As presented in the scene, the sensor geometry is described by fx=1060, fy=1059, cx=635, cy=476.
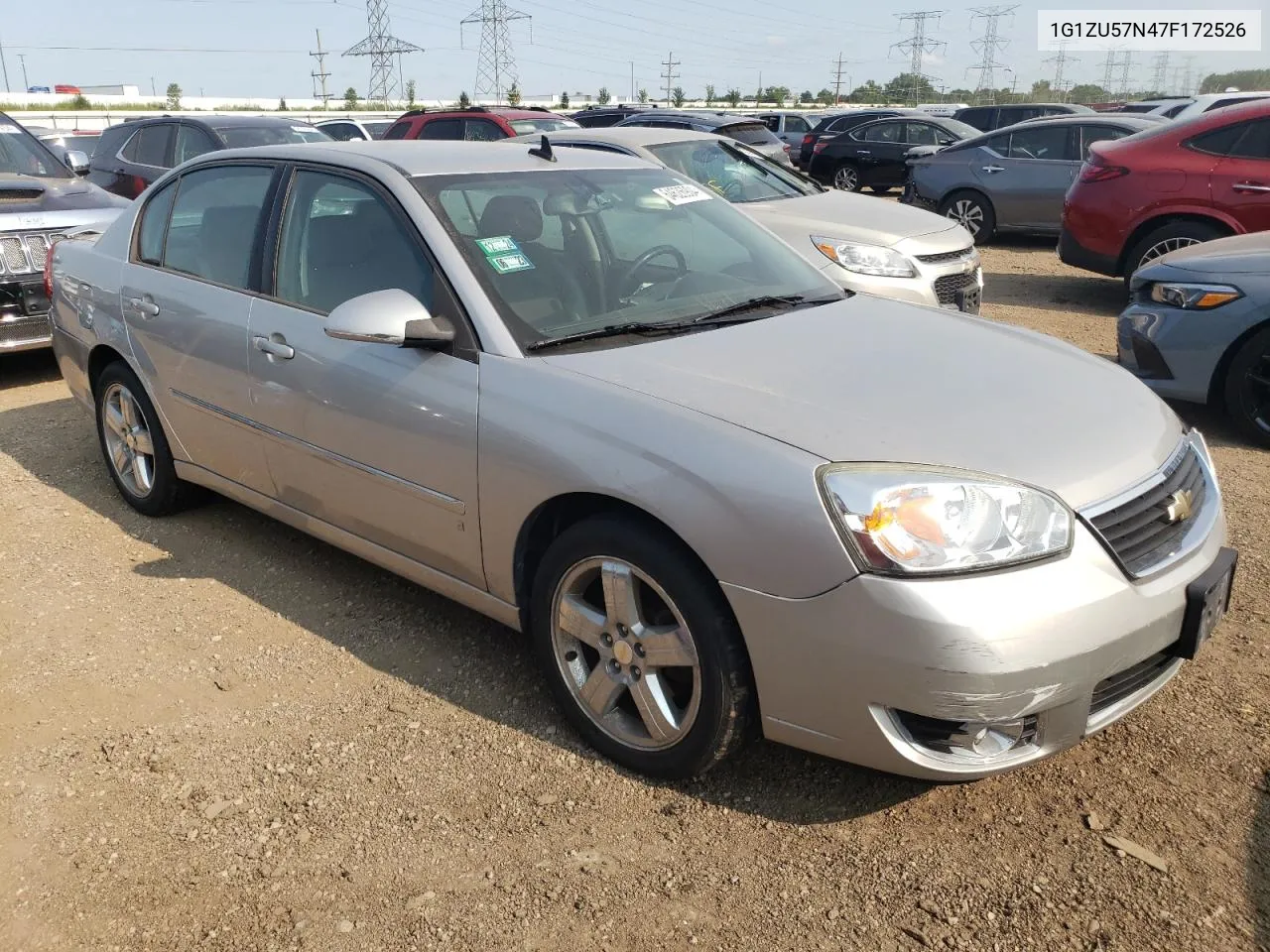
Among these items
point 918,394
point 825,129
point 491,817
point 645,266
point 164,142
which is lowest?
point 491,817

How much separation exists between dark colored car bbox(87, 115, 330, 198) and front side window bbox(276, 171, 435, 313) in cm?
755

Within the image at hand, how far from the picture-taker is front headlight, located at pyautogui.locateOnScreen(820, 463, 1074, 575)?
2.35 meters

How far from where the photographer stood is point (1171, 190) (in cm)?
838

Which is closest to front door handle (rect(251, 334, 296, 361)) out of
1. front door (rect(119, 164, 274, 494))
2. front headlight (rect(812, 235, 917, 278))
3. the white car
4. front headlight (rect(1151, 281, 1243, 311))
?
front door (rect(119, 164, 274, 494))

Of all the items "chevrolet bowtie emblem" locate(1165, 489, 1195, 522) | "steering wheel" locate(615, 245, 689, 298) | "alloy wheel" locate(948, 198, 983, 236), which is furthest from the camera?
"alloy wheel" locate(948, 198, 983, 236)

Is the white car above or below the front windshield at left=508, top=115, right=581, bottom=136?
below

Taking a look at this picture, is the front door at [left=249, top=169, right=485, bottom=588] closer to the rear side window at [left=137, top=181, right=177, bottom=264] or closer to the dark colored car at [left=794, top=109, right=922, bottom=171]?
the rear side window at [left=137, top=181, right=177, bottom=264]

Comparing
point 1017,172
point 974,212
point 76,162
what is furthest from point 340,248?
point 974,212

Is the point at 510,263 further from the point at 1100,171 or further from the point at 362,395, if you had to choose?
the point at 1100,171

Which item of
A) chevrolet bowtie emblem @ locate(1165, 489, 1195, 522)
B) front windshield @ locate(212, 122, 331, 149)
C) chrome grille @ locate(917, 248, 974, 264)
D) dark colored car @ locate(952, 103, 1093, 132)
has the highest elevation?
dark colored car @ locate(952, 103, 1093, 132)

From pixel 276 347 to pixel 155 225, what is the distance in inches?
55.3

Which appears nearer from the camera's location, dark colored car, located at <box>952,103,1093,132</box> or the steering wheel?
the steering wheel

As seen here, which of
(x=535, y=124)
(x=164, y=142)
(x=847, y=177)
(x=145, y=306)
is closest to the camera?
(x=145, y=306)

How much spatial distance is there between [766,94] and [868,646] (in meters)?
100
